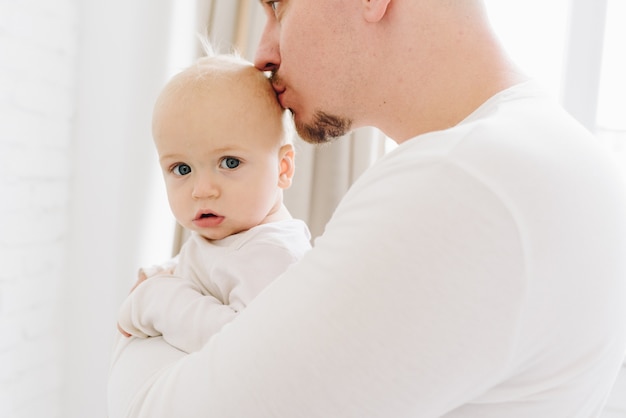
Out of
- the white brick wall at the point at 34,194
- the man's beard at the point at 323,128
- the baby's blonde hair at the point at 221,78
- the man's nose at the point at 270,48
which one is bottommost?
the white brick wall at the point at 34,194

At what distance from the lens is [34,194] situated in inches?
91.0

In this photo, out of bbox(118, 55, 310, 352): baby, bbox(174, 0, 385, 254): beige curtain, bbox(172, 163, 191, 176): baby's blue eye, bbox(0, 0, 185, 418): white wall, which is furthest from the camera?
bbox(174, 0, 385, 254): beige curtain

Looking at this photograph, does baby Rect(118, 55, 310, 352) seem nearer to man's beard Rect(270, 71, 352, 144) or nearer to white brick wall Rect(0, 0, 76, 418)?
man's beard Rect(270, 71, 352, 144)

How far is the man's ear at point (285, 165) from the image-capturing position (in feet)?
4.47

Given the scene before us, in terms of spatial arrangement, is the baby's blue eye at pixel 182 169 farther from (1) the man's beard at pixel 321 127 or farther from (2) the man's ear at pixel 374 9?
(2) the man's ear at pixel 374 9

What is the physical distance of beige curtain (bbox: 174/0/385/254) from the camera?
2.56m

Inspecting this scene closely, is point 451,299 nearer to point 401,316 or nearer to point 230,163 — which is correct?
point 401,316

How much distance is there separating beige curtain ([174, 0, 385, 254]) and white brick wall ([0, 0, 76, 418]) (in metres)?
0.47

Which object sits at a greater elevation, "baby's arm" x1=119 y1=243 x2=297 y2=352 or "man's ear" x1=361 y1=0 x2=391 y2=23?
"man's ear" x1=361 y1=0 x2=391 y2=23

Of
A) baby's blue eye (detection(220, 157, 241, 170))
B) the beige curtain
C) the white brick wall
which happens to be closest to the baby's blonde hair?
baby's blue eye (detection(220, 157, 241, 170))

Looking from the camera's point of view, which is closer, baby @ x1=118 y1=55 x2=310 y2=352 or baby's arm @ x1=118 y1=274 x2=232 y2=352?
baby's arm @ x1=118 y1=274 x2=232 y2=352

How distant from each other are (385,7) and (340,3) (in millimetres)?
101

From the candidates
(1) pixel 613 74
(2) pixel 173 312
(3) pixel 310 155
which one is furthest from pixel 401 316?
(1) pixel 613 74

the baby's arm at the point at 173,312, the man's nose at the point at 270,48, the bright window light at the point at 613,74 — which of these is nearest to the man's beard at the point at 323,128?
the man's nose at the point at 270,48
